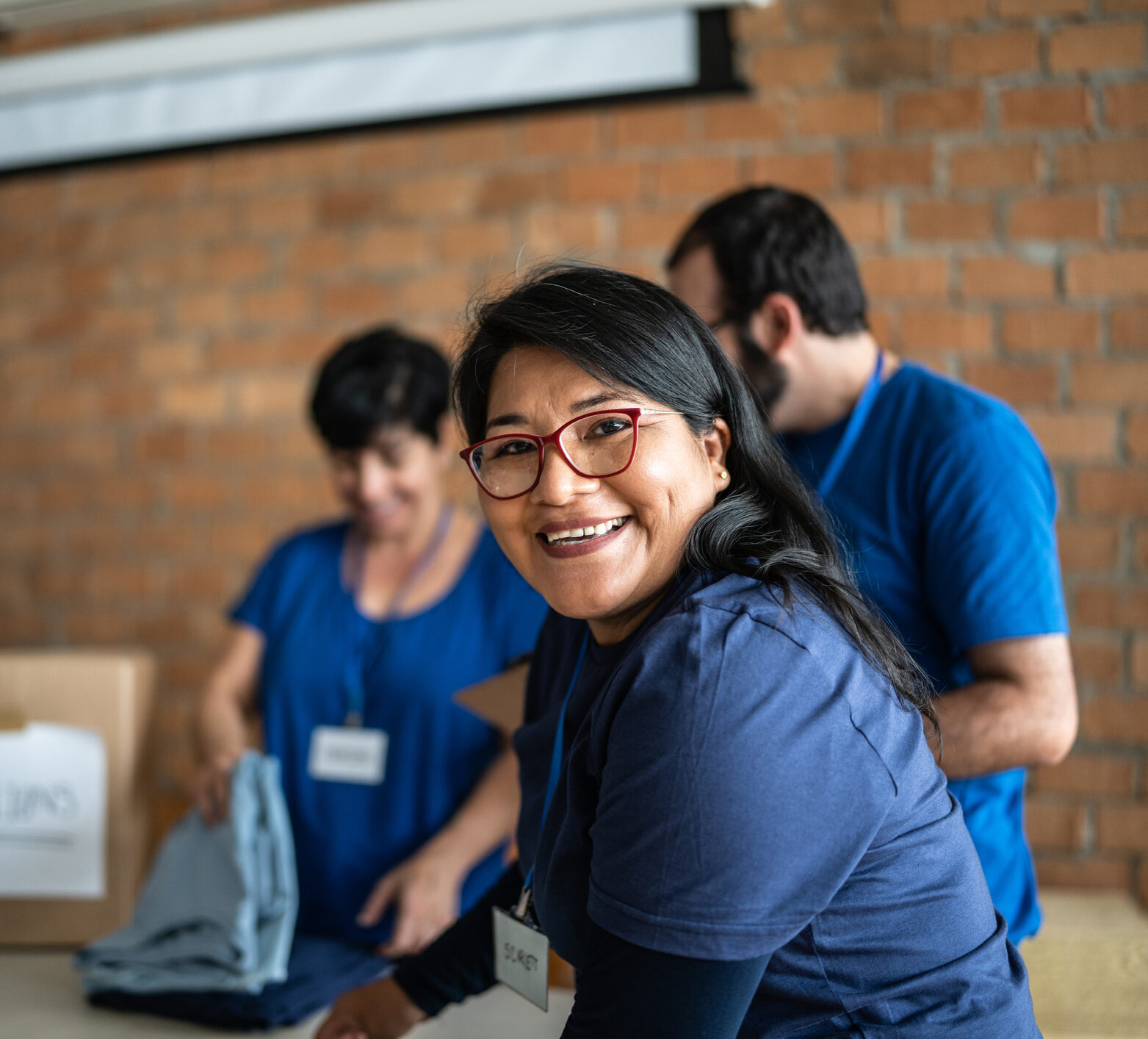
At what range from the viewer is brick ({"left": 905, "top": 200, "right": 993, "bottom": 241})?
202cm

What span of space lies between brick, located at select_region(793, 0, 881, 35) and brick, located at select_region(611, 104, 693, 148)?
1.02ft

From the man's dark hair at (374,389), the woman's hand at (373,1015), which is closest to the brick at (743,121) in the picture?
the man's dark hair at (374,389)

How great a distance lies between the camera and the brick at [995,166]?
200cm

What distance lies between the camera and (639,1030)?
688mm

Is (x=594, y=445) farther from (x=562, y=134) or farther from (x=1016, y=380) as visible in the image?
(x=562, y=134)

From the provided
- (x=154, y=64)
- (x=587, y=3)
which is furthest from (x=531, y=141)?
(x=154, y=64)

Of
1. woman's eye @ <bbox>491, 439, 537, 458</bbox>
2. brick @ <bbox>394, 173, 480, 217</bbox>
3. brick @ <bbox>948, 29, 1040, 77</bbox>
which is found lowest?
woman's eye @ <bbox>491, 439, 537, 458</bbox>

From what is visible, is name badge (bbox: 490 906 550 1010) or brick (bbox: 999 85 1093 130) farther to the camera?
brick (bbox: 999 85 1093 130)

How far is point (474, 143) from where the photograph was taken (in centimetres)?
234

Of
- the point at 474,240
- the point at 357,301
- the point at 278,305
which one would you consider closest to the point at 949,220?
the point at 474,240

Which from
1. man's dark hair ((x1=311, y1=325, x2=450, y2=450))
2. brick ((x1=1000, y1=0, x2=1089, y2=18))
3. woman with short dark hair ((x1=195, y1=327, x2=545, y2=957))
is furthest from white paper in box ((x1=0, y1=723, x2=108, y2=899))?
brick ((x1=1000, y1=0, x2=1089, y2=18))

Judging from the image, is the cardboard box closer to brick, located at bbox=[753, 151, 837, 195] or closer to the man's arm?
the man's arm

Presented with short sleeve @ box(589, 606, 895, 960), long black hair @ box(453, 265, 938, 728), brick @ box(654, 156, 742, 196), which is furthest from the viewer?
brick @ box(654, 156, 742, 196)

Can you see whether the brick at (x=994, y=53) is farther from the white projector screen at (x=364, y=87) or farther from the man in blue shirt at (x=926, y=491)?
the man in blue shirt at (x=926, y=491)
